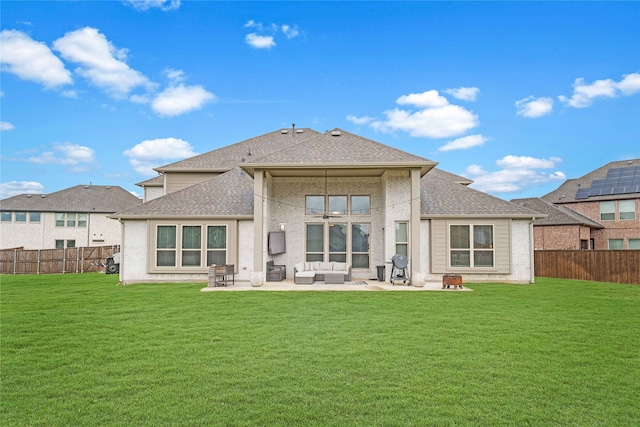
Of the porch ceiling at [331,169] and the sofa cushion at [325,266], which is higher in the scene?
the porch ceiling at [331,169]

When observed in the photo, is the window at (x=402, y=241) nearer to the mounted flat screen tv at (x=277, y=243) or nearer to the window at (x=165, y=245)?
the mounted flat screen tv at (x=277, y=243)

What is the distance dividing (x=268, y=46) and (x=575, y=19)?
1206 cm

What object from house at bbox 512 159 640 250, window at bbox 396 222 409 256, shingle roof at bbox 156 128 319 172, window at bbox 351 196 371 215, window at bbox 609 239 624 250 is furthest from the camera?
window at bbox 609 239 624 250

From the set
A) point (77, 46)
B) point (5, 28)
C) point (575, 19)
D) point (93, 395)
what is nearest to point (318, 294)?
point (93, 395)

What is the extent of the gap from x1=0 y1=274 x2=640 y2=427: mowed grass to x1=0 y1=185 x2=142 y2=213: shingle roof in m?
28.7

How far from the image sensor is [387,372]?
18.1 feet

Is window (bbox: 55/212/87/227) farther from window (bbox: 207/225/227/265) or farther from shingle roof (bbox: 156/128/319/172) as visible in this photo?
window (bbox: 207/225/227/265)

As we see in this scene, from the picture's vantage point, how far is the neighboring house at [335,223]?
51.3 feet

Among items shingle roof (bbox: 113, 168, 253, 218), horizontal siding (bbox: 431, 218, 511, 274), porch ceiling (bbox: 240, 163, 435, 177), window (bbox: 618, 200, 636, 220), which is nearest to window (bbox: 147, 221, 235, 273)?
shingle roof (bbox: 113, 168, 253, 218)

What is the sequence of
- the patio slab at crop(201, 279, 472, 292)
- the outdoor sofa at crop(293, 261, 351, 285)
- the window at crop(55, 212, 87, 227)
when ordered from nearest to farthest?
1. the patio slab at crop(201, 279, 472, 292)
2. the outdoor sofa at crop(293, 261, 351, 285)
3. the window at crop(55, 212, 87, 227)

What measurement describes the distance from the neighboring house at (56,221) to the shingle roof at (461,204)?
29.5 meters

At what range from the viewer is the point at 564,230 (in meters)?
27.8

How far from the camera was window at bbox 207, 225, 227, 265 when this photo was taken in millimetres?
16500

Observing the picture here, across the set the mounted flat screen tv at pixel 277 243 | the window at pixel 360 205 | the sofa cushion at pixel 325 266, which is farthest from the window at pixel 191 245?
the window at pixel 360 205
